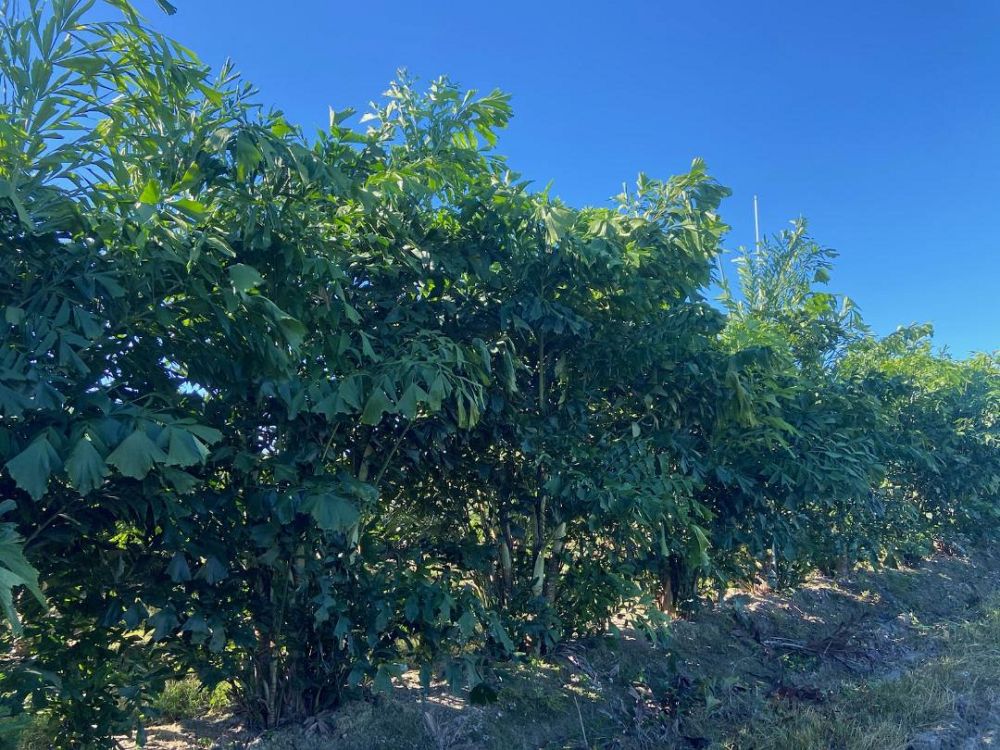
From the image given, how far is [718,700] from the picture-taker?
430 cm

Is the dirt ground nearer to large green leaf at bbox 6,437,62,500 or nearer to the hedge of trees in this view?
the hedge of trees

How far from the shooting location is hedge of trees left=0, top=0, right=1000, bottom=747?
100 inches

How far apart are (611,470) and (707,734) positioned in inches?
65.6

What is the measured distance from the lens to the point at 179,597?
10.1 feet

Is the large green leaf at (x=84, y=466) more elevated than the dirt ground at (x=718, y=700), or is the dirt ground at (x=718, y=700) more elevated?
the large green leaf at (x=84, y=466)

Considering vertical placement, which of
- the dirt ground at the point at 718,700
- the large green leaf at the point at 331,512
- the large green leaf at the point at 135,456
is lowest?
the dirt ground at the point at 718,700

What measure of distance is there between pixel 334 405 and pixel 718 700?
3174mm

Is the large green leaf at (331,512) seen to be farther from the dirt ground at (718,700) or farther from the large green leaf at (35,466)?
the dirt ground at (718,700)

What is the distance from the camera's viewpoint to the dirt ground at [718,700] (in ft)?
12.5

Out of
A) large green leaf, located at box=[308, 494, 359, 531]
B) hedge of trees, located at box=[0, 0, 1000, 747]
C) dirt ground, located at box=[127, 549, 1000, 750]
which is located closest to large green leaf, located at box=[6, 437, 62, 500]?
hedge of trees, located at box=[0, 0, 1000, 747]

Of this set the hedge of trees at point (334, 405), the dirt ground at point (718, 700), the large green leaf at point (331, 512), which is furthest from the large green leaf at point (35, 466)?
the dirt ground at point (718, 700)

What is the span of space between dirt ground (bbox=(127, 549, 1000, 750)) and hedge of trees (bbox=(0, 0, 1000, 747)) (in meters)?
0.26

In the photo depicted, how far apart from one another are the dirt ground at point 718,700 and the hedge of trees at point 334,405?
262 millimetres

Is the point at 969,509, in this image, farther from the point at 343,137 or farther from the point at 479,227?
the point at 343,137
